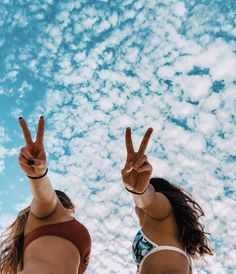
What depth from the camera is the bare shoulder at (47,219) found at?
4.37 meters

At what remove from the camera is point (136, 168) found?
4.25 m

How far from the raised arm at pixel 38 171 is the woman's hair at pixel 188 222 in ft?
5.05

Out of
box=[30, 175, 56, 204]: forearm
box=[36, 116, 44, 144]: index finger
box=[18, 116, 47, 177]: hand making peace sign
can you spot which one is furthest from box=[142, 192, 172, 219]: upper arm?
box=[36, 116, 44, 144]: index finger

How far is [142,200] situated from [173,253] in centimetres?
69

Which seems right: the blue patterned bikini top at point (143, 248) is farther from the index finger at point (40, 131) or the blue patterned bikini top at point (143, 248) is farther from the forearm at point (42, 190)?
the index finger at point (40, 131)

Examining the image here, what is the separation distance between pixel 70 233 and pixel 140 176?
0.99 meters

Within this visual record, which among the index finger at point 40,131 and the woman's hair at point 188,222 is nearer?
the index finger at point 40,131

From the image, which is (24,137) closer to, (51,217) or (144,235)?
(51,217)

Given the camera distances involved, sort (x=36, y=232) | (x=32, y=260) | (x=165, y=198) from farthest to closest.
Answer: (x=165, y=198) < (x=36, y=232) < (x=32, y=260)

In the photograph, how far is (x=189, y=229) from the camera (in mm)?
4758

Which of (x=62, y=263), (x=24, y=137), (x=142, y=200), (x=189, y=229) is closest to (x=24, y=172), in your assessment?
(x=24, y=137)

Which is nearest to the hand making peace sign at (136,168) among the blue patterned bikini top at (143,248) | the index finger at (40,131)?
the blue patterned bikini top at (143,248)

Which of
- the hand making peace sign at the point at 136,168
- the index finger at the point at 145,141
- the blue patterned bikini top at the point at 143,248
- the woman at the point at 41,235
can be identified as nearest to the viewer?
the woman at the point at 41,235

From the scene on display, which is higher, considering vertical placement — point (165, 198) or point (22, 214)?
point (165, 198)
